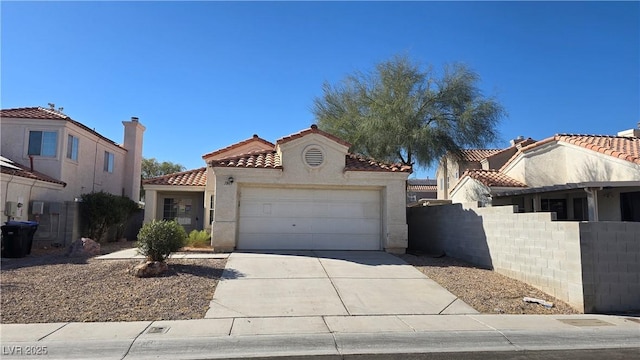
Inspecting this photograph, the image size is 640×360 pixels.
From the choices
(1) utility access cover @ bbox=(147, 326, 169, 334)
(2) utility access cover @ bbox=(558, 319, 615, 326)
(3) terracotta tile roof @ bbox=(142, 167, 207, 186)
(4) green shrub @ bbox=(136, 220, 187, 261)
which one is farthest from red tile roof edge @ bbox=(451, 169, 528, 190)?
(1) utility access cover @ bbox=(147, 326, 169, 334)

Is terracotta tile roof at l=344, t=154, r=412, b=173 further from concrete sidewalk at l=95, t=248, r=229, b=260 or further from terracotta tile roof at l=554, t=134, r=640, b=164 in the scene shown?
terracotta tile roof at l=554, t=134, r=640, b=164

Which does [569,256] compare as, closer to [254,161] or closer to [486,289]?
[486,289]

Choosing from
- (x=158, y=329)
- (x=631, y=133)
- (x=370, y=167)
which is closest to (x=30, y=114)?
(x=370, y=167)

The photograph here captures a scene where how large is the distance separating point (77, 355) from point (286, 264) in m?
6.41

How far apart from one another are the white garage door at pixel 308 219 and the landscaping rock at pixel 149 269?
4216 millimetres

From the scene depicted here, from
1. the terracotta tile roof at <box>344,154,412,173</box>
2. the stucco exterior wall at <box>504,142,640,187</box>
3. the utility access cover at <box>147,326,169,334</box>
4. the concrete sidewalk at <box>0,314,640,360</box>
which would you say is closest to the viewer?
the concrete sidewalk at <box>0,314,640,360</box>

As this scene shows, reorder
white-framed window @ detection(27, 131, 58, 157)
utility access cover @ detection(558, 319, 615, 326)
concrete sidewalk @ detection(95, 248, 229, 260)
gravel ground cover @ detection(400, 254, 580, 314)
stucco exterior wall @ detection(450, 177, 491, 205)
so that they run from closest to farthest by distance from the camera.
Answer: utility access cover @ detection(558, 319, 615, 326)
gravel ground cover @ detection(400, 254, 580, 314)
concrete sidewalk @ detection(95, 248, 229, 260)
white-framed window @ detection(27, 131, 58, 157)
stucco exterior wall @ detection(450, 177, 491, 205)

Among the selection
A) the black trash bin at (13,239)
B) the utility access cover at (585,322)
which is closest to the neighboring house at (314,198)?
the black trash bin at (13,239)

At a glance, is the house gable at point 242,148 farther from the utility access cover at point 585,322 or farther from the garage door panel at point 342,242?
the utility access cover at point 585,322

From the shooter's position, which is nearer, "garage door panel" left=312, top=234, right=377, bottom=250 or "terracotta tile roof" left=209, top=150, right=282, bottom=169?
"terracotta tile roof" left=209, top=150, right=282, bottom=169

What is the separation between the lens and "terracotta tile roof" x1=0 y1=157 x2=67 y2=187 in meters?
15.2

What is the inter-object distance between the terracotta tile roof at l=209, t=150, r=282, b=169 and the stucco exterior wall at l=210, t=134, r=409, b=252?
0.15m

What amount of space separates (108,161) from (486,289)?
20.2 meters

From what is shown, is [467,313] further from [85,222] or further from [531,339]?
[85,222]
